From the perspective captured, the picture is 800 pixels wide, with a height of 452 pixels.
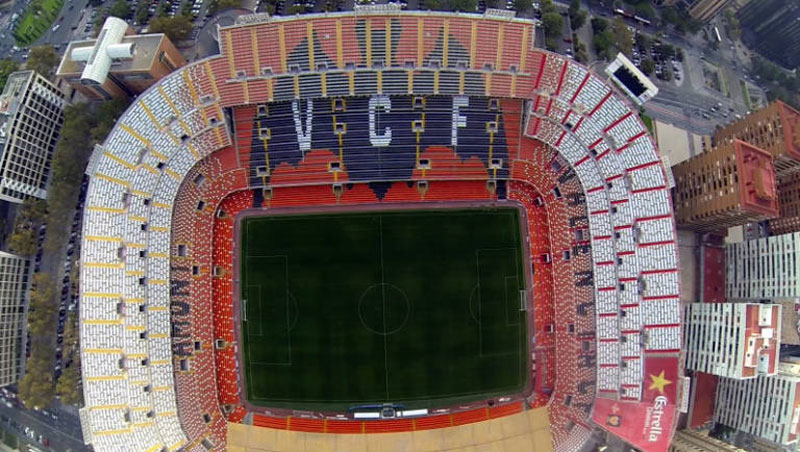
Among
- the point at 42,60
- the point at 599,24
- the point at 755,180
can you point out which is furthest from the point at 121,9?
the point at 755,180

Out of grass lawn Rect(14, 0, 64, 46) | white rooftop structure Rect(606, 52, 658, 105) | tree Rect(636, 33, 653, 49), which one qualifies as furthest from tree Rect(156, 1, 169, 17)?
tree Rect(636, 33, 653, 49)

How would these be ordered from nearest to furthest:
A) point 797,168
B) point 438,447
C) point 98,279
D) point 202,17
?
1. point 438,447
2. point 98,279
3. point 797,168
4. point 202,17

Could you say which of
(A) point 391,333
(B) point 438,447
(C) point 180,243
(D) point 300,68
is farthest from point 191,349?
(D) point 300,68

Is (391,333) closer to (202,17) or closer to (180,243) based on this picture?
(180,243)

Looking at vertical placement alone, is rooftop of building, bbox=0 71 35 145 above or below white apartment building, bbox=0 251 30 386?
above

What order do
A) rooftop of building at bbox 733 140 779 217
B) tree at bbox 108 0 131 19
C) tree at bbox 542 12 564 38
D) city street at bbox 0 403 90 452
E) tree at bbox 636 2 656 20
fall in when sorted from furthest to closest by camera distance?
1. tree at bbox 636 2 656 20
2. tree at bbox 108 0 131 19
3. tree at bbox 542 12 564 38
4. city street at bbox 0 403 90 452
5. rooftop of building at bbox 733 140 779 217

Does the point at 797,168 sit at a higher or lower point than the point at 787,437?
higher

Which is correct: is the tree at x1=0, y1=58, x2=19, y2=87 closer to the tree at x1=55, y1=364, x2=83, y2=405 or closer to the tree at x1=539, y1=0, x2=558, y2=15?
the tree at x1=55, y1=364, x2=83, y2=405
